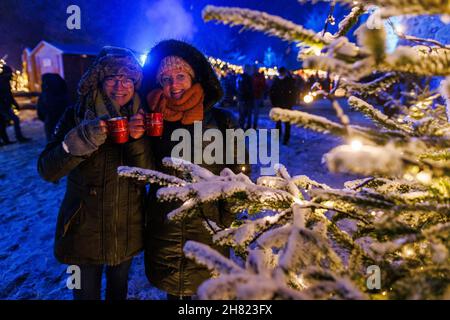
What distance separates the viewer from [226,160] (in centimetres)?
218

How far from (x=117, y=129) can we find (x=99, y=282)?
1.09 m

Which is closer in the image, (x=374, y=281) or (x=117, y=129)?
(x=374, y=281)

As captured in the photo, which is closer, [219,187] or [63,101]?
[219,187]

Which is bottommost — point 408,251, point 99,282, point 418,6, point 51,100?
point 99,282

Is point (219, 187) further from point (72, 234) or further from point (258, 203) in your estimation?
point (72, 234)

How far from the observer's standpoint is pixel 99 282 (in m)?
2.14

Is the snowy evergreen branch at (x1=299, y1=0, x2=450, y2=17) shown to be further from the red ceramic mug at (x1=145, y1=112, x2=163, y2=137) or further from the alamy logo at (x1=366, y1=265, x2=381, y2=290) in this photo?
the red ceramic mug at (x1=145, y1=112, x2=163, y2=137)

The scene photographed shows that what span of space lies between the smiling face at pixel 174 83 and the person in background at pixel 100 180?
18cm

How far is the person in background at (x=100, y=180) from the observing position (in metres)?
1.93

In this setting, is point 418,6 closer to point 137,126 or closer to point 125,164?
point 137,126

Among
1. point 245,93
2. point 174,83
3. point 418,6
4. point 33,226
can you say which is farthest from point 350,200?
point 245,93

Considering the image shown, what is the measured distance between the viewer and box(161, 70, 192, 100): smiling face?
2.12 metres
